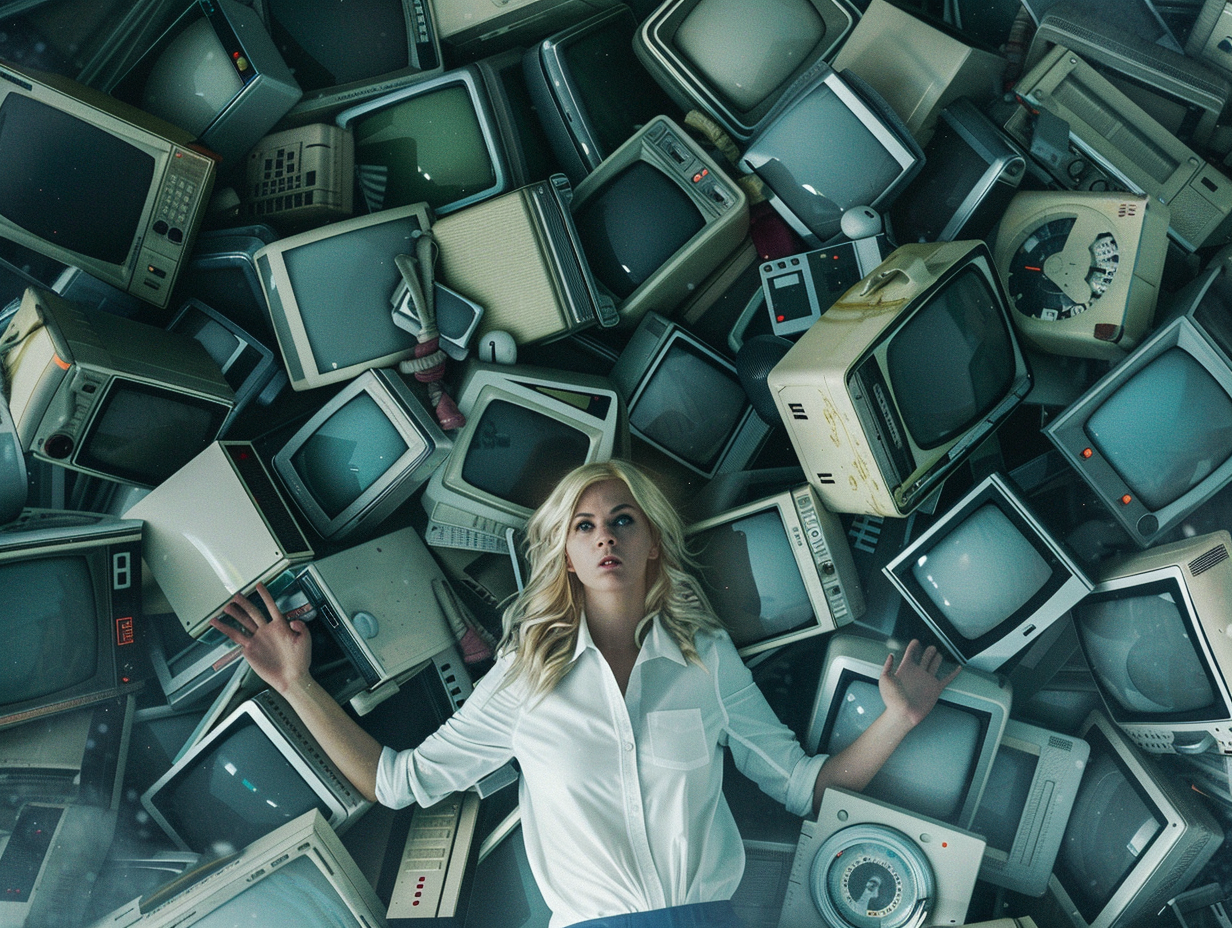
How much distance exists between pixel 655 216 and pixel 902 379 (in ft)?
3.70

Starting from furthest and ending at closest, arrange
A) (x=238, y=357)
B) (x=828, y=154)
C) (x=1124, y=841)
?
(x=238, y=357)
(x=828, y=154)
(x=1124, y=841)

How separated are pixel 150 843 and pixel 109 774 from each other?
0.29 metres

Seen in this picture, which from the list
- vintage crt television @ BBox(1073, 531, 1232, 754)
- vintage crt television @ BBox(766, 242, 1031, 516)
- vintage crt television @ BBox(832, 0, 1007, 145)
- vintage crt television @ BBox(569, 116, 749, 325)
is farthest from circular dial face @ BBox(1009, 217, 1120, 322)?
vintage crt television @ BBox(569, 116, 749, 325)

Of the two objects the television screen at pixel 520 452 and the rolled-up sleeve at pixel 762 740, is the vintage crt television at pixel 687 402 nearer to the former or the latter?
the television screen at pixel 520 452

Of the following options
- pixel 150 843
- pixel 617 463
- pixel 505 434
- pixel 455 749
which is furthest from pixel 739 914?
pixel 150 843

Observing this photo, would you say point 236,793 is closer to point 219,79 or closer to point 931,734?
point 931,734

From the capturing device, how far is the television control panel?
303cm

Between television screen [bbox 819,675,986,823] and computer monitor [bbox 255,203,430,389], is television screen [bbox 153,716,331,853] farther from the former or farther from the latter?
television screen [bbox 819,675,986,823]

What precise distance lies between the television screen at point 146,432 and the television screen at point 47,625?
1.09ft

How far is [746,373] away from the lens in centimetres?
308

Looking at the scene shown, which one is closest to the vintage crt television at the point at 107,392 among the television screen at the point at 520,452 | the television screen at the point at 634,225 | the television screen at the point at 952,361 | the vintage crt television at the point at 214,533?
the vintage crt television at the point at 214,533

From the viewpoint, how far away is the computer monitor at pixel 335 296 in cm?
297

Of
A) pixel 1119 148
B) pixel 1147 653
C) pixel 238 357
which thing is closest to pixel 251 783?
pixel 238 357

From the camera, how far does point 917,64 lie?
306 cm
